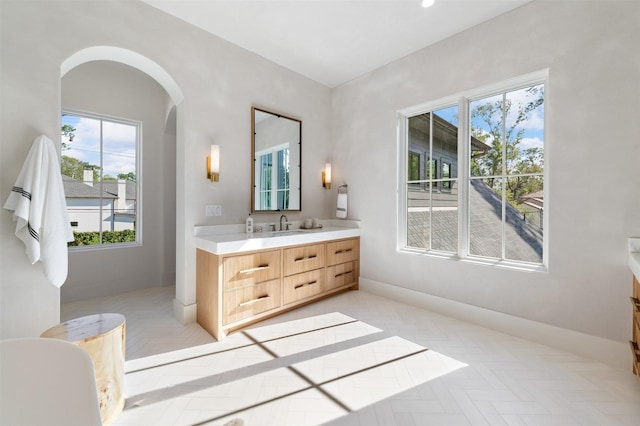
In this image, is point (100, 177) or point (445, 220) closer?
point (445, 220)

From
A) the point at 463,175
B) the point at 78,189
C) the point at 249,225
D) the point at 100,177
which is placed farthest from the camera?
the point at 100,177

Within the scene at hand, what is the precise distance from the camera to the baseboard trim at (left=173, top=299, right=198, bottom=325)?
275 centimetres

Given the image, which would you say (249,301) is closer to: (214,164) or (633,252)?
(214,164)

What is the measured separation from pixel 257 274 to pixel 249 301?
27 centimetres

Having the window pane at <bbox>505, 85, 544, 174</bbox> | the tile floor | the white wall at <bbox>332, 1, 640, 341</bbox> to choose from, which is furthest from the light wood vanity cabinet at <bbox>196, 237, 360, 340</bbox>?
the window pane at <bbox>505, 85, 544, 174</bbox>

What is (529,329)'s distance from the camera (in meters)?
2.44

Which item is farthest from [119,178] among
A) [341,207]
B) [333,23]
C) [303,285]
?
[333,23]

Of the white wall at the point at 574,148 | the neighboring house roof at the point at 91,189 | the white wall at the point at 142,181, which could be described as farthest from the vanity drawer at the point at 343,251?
the neighboring house roof at the point at 91,189

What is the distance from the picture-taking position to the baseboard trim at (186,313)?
9.02 ft

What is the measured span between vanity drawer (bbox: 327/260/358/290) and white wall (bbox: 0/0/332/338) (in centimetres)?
88

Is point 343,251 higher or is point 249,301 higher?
point 343,251

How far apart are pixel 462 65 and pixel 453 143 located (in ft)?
2.59

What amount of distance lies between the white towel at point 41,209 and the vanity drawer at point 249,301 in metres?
1.22

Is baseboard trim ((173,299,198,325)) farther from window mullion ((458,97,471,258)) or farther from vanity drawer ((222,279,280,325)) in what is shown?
window mullion ((458,97,471,258))
